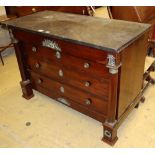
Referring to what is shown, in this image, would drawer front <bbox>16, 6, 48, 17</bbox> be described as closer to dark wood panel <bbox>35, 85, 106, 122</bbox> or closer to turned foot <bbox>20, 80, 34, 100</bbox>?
turned foot <bbox>20, 80, 34, 100</bbox>

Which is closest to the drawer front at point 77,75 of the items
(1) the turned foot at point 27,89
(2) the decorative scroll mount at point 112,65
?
(2) the decorative scroll mount at point 112,65

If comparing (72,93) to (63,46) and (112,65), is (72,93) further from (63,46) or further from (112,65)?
(112,65)

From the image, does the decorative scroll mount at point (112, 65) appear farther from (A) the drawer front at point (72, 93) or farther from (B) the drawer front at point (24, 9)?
(B) the drawer front at point (24, 9)

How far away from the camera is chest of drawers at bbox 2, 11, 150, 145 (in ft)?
4.36

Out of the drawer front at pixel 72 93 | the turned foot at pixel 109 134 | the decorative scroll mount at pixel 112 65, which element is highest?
the decorative scroll mount at pixel 112 65

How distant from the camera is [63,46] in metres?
1.48

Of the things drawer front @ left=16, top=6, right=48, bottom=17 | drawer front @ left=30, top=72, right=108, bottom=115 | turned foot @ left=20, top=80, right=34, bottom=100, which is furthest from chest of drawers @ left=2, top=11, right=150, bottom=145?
drawer front @ left=16, top=6, right=48, bottom=17

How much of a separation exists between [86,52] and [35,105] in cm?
100

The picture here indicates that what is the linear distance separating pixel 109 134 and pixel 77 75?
0.54 m

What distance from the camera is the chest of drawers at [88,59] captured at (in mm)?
1330

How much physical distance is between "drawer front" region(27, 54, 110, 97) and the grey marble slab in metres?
0.20

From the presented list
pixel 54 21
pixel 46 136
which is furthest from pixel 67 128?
pixel 54 21
